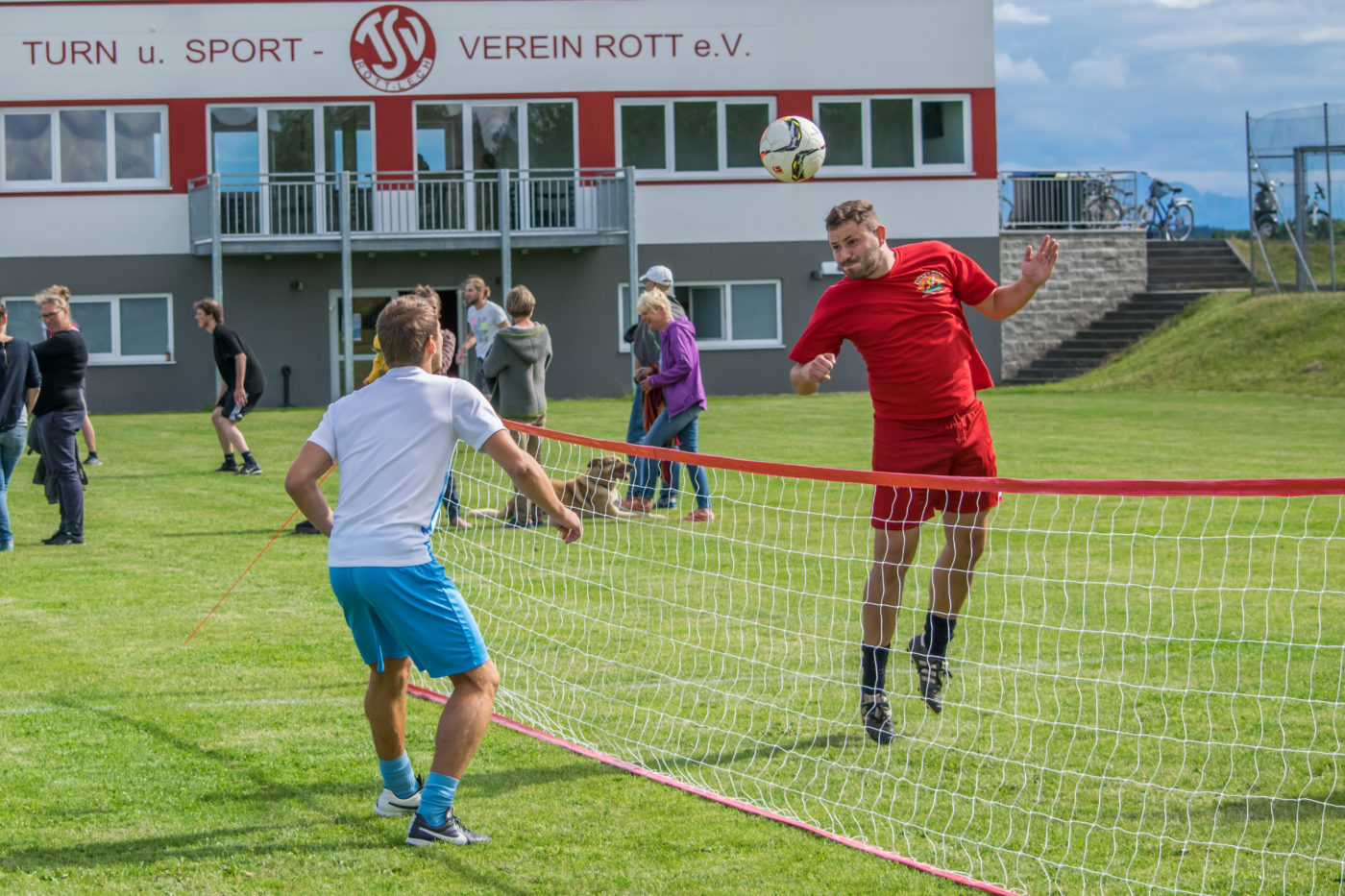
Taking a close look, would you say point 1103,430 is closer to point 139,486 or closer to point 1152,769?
point 139,486

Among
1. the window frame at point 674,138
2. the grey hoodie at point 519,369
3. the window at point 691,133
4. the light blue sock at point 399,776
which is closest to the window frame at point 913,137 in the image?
the window frame at point 674,138

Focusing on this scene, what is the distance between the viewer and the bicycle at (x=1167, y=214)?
33844 millimetres

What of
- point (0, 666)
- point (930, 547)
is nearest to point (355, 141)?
point (930, 547)

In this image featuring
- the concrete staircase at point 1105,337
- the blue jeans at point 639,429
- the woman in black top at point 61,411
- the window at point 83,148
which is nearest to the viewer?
the woman in black top at point 61,411

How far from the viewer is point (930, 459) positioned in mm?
5727

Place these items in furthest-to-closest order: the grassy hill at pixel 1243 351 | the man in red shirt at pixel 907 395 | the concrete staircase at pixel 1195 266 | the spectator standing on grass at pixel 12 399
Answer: the concrete staircase at pixel 1195 266, the grassy hill at pixel 1243 351, the spectator standing on grass at pixel 12 399, the man in red shirt at pixel 907 395

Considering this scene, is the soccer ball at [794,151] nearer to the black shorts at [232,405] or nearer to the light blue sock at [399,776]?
the light blue sock at [399,776]

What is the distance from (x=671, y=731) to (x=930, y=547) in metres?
4.68

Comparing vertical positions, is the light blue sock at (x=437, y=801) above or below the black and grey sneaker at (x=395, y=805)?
above

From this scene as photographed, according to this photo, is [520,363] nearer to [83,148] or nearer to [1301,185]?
[83,148]

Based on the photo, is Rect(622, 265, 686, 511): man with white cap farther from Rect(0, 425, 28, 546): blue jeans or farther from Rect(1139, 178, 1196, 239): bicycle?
Rect(1139, 178, 1196, 239): bicycle

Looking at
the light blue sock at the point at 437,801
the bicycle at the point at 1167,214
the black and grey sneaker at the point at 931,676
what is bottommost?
the light blue sock at the point at 437,801

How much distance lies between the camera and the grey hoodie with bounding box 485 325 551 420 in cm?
1123

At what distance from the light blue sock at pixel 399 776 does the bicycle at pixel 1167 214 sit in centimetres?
3159
